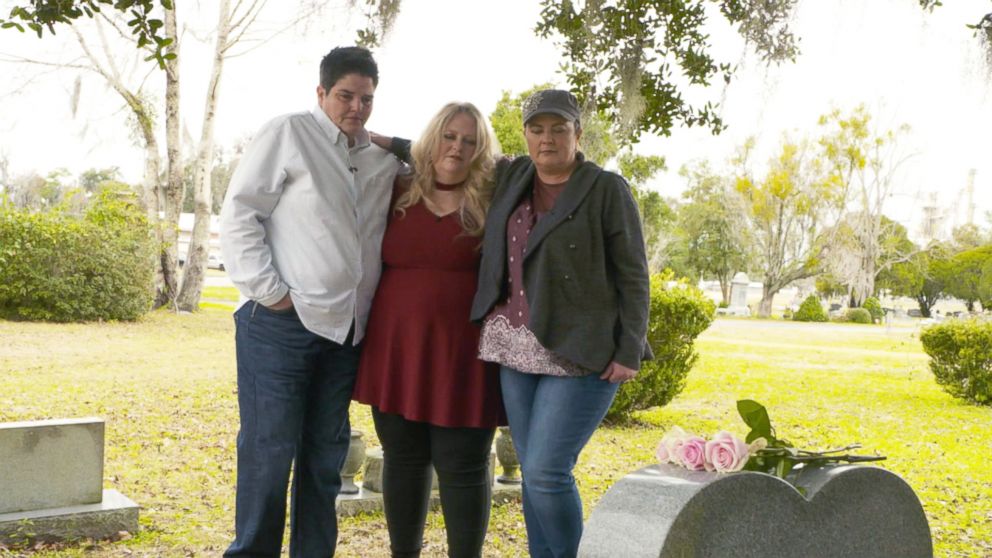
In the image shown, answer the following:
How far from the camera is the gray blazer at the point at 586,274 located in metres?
2.94

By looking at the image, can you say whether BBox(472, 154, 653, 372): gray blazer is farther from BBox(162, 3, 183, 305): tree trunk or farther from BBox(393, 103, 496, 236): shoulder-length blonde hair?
BBox(162, 3, 183, 305): tree trunk

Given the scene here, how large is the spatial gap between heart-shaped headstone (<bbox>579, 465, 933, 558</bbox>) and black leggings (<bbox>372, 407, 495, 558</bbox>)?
73cm

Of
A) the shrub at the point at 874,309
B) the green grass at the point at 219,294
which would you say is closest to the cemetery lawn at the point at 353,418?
the green grass at the point at 219,294

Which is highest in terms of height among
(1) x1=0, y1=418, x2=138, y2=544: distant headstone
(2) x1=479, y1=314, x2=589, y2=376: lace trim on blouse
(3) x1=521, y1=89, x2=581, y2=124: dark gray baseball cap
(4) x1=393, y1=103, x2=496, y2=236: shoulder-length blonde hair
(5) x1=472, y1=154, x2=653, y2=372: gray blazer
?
(3) x1=521, y1=89, x2=581, y2=124: dark gray baseball cap

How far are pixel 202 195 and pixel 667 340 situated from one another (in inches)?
497

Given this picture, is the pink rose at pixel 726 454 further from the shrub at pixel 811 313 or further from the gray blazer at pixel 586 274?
the shrub at pixel 811 313

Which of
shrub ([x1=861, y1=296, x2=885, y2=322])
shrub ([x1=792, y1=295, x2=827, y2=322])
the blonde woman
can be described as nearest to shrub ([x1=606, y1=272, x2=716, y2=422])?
the blonde woman

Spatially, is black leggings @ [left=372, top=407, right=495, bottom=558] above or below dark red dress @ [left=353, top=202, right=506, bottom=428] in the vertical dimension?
below

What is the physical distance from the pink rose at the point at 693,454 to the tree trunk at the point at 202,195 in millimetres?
16557

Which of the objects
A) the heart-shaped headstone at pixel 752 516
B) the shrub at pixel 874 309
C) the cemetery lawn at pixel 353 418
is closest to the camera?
the heart-shaped headstone at pixel 752 516

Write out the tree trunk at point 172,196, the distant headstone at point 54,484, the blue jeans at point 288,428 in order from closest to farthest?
the blue jeans at point 288,428
the distant headstone at point 54,484
the tree trunk at point 172,196

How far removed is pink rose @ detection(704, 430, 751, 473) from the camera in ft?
8.31

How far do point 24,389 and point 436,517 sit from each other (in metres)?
6.20

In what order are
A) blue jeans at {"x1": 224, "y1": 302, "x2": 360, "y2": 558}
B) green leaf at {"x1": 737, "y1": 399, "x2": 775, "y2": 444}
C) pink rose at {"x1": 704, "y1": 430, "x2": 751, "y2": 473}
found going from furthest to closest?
1. blue jeans at {"x1": 224, "y1": 302, "x2": 360, "y2": 558}
2. green leaf at {"x1": 737, "y1": 399, "x2": 775, "y2": 444}
3. pink rose at {"x1": 704, "y1": 430, "x2": 751, "y2": 473}
